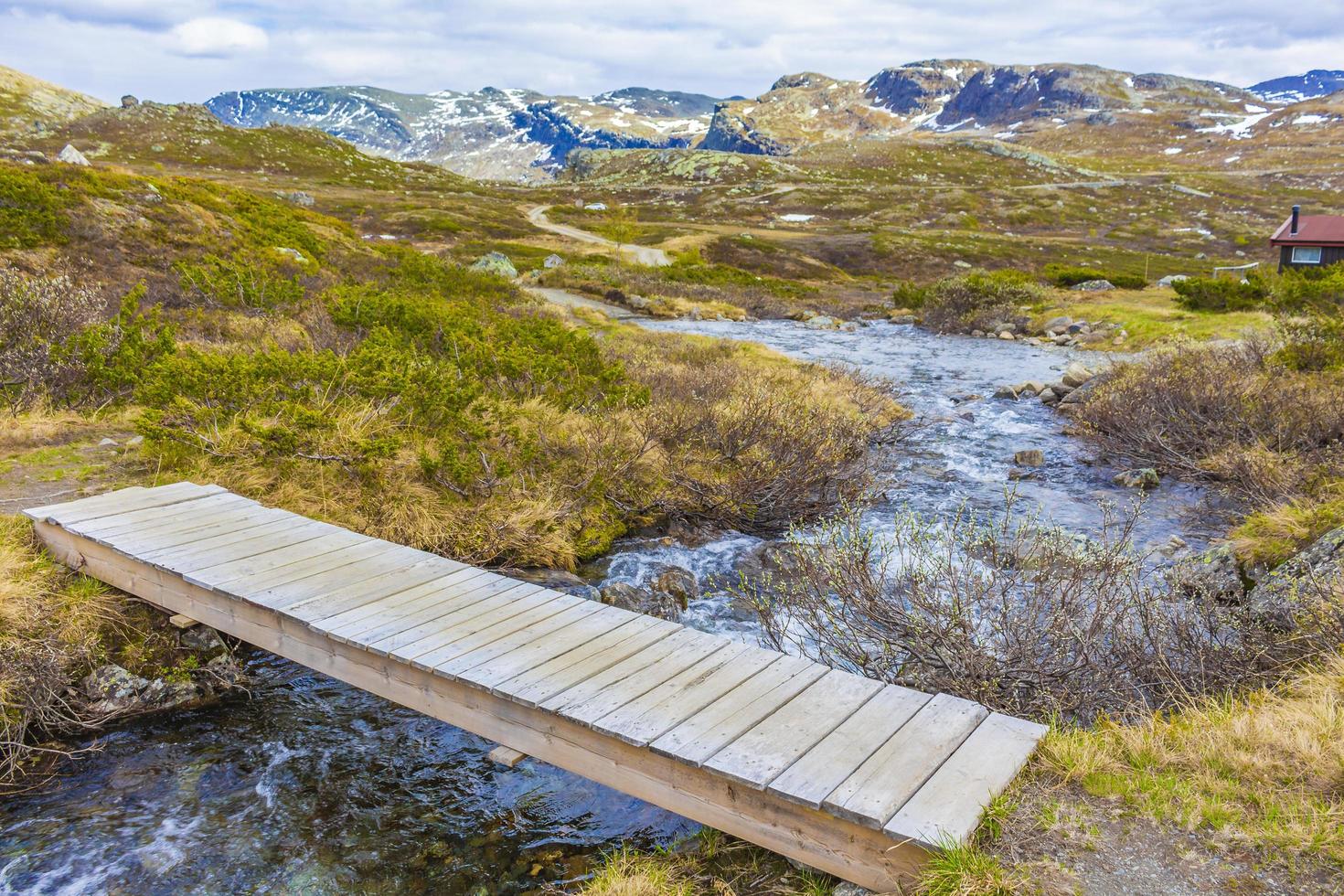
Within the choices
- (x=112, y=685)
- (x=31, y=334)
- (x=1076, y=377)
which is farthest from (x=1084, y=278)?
(x=112, y=685)

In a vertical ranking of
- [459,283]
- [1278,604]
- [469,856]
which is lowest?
[469,856]

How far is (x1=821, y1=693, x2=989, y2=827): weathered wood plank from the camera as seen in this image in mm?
3381

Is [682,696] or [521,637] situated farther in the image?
[521,637]

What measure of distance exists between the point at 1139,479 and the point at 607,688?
9.84m

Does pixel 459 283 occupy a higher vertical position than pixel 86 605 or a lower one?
higher

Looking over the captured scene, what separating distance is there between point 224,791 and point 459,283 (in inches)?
662

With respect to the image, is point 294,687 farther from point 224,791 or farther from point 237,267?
point 237,267

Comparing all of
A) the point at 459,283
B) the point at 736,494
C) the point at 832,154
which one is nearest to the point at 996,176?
the point at 832,154

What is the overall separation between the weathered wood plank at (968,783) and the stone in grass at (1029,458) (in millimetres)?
9570

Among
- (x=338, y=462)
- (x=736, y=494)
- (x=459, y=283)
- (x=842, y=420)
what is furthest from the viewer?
(x=459, y=283)

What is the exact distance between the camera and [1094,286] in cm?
3616

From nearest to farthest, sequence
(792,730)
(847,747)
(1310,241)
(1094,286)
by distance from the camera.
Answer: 1. (847,747)
2. (792,730)
3. (1094,286)
4. (1310,241)

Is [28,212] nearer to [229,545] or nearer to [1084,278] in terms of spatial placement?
[229,545]

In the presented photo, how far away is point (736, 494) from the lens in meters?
10.1
